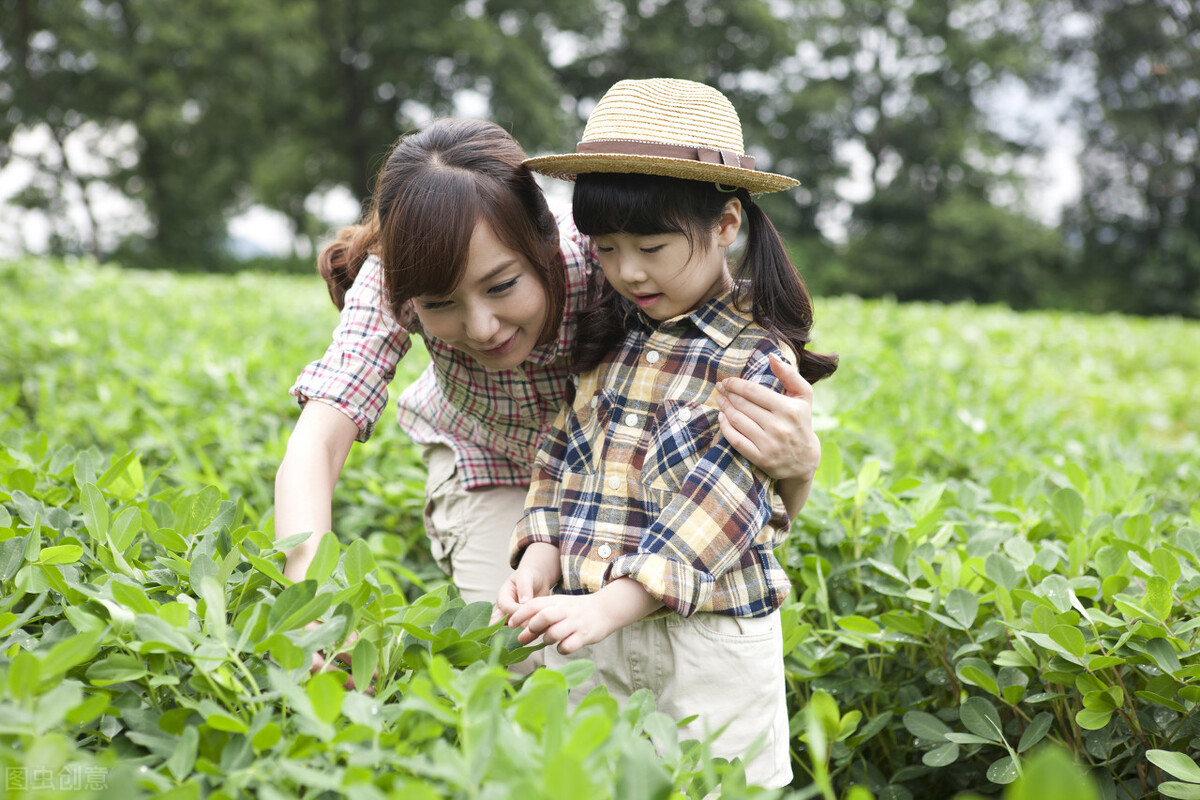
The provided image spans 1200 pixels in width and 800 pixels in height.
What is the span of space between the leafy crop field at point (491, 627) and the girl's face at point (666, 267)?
1.86ft

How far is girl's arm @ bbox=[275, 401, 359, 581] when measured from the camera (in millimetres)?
1638

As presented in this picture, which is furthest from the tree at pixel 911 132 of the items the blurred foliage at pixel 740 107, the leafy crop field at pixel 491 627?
the leafy crop field at pixel 491 627

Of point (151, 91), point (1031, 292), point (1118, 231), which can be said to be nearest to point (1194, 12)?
point (1118, 231)

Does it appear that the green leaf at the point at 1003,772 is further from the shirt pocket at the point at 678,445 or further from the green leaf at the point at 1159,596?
the shirt pocket at the point at 678,445

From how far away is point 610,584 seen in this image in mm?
1456

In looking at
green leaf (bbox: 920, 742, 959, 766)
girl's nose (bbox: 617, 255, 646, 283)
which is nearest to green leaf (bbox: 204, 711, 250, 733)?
girl's nose (bbox: 617, 255, 646, 283)

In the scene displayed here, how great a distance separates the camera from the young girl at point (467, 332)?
63.7 inches

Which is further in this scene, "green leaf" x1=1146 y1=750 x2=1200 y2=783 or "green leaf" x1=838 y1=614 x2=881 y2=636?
"green leaf" x1=838 y1=614 x2=881 y2=636

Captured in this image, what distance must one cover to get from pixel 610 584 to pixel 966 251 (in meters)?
26.7

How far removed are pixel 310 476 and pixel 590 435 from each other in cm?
56

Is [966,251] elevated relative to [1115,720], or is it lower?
lower

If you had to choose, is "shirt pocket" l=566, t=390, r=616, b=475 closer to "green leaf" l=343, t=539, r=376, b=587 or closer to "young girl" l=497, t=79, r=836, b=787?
"young girl" l=497, t=79, r=836, b=787

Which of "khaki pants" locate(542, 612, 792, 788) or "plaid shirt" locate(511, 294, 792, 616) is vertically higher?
"plaid shirt" locate(511, 294, 792, 616)

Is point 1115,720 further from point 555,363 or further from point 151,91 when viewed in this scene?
point 151,91
